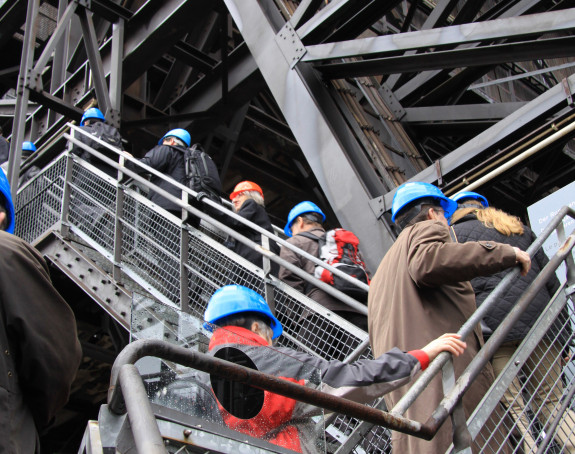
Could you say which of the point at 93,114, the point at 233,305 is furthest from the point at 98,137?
the point at 233,305

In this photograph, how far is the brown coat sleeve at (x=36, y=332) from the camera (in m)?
2.74

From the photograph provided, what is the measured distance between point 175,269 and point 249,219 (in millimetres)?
1010

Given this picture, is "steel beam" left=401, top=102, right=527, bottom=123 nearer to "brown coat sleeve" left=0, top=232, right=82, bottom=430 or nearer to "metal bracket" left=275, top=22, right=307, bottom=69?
"metal bracket" left=275, top=22, right=307, bottom=69

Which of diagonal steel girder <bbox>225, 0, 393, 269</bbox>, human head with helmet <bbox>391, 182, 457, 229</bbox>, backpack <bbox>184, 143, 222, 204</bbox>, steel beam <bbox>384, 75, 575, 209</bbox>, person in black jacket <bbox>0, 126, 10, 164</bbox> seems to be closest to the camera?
human head with helmet <bbox>391, 182, 457, 229</bbox>

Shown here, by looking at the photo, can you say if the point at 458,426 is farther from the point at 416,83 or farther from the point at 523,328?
the point at 416,83

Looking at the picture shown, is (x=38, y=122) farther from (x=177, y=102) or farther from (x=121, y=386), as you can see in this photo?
(x=121, y=386)

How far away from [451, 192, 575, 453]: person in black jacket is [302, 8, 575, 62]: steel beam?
4.75 feet

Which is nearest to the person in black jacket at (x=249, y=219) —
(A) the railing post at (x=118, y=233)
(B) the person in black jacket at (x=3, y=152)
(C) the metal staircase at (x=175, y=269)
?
(C) the metal staircase at (x=175, y=269)

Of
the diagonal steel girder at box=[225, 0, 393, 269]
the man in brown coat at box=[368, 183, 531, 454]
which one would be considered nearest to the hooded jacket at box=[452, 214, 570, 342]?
the man in brown coat at box=[368, 183, 531, 454]

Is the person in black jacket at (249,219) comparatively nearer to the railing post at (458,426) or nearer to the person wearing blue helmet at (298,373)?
the person wearing blue helmet at (298,373)

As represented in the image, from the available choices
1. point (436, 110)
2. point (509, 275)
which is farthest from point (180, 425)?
point (436, 110)

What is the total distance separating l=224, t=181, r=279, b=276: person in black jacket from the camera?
6.67 metres

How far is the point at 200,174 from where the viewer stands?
7.79 meters

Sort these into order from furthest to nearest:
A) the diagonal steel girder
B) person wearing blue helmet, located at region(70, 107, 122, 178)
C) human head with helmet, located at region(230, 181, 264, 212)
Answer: person wearing blue helmet, located at region(70, 107, 122, 178) < human head with helmet, located at region(230, 181, 264, 212) < the diagonal steel girder
